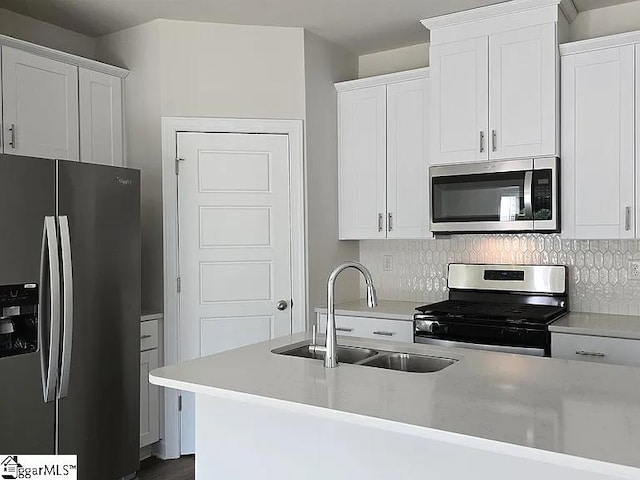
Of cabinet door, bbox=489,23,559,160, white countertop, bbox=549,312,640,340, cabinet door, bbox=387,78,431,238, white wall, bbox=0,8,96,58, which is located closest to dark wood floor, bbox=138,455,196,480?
cabinet door, bbox=387,78,431,238

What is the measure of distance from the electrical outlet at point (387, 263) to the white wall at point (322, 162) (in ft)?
0.90

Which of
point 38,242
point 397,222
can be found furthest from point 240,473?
point 397,222

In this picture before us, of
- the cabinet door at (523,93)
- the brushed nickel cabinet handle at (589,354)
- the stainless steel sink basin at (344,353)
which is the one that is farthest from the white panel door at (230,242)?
the brushed nickel cabinet handle at (589,354)

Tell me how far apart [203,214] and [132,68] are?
3.55 ft

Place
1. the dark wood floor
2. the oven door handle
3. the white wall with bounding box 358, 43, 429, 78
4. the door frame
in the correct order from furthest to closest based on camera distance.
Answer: the white wall with bounding box 358, 43, 429, 78 < the door frame < the dark wood floor < the oven door handle

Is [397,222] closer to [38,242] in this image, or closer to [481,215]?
[481,215]

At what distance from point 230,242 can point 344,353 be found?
164 cm

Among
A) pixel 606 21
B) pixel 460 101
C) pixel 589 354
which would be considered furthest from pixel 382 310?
pixel 606 21

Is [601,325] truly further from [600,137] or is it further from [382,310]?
[382,310]

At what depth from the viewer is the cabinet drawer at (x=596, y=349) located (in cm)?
300

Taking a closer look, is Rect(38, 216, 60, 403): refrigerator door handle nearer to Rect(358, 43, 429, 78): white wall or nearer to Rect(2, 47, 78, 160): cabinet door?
Rect(2, 47, 78, 160): cabinet door

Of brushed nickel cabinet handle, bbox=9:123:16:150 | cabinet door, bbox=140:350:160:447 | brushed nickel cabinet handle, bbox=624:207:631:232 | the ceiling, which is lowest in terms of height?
cabinet door, bbox=140:350:160:447

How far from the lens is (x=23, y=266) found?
9.07ft

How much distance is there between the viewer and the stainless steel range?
10.7ft
